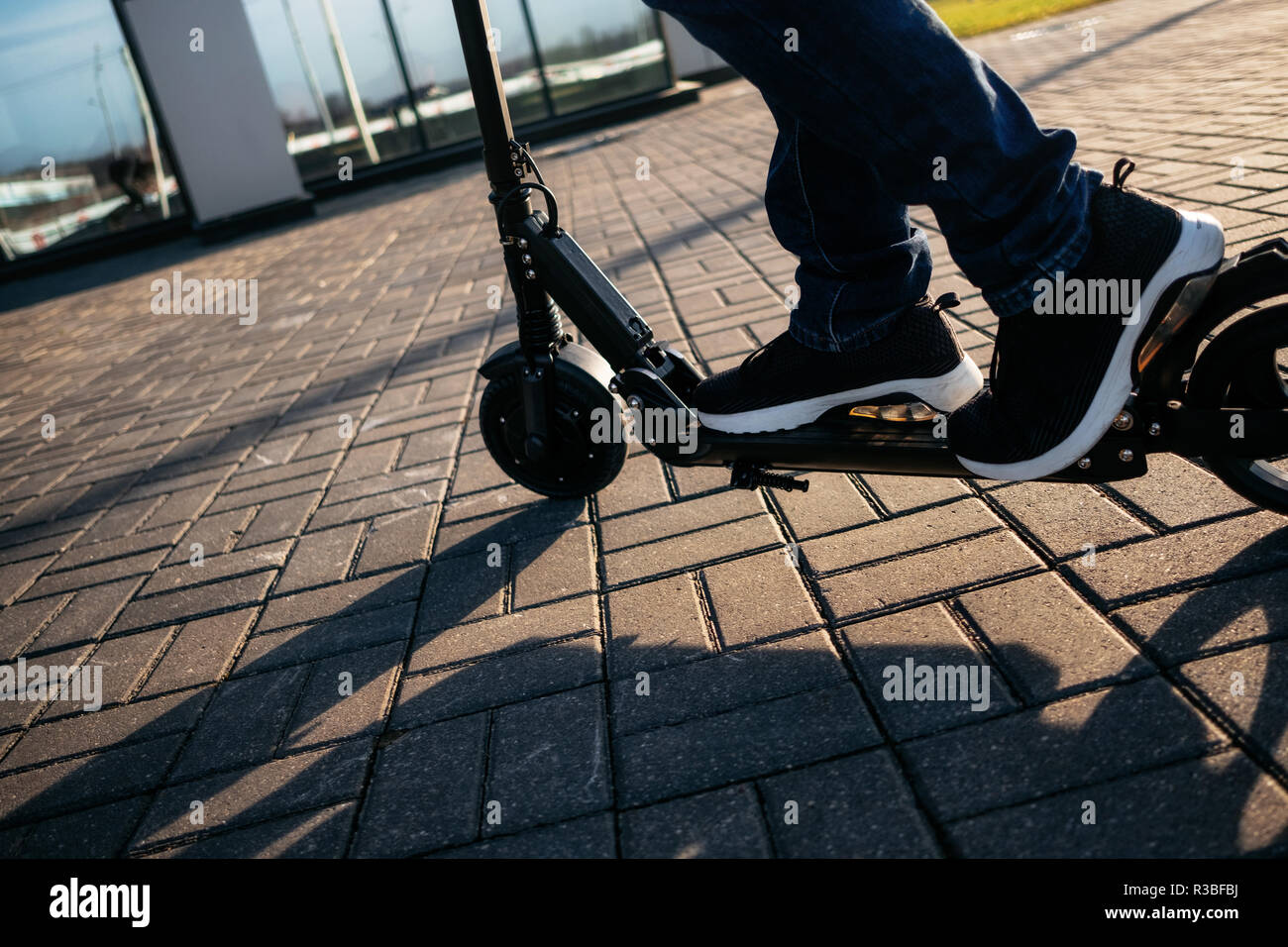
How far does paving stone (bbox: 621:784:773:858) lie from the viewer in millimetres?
1381

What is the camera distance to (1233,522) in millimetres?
1803

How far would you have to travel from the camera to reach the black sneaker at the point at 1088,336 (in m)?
1.43

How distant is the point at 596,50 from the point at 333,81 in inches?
141

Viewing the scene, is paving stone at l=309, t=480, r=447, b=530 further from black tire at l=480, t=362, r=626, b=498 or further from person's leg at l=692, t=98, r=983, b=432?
person's leg at l=692, t=98, r=983, b=432

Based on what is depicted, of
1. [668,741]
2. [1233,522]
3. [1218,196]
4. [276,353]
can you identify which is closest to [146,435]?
[276,353]

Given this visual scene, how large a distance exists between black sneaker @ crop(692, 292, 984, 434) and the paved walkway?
372 mm

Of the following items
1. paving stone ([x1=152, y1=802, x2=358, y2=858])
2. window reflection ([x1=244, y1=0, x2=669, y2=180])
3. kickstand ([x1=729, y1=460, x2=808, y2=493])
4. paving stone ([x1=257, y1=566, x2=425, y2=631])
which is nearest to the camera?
paving stone ([x1=152, y1=802, x2=358, y2=858])

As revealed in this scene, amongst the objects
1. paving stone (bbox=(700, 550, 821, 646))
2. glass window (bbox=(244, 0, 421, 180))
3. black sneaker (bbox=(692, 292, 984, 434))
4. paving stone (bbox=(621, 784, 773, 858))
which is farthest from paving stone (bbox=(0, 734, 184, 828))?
glass window (bbox=(244, 0, 421, 180))

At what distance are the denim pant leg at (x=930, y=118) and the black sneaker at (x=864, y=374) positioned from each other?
0.87ft

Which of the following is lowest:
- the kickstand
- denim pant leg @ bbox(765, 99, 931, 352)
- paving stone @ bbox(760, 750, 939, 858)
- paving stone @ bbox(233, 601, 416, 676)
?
paving stone @ bbox(760, 750, 939, 858)

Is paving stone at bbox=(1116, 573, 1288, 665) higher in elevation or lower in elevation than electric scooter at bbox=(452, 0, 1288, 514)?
lower

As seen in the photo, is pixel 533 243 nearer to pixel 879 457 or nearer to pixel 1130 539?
pixel 879 457

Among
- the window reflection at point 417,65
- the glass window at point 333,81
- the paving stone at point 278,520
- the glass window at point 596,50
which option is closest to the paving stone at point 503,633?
the paving stone at point 278,520
